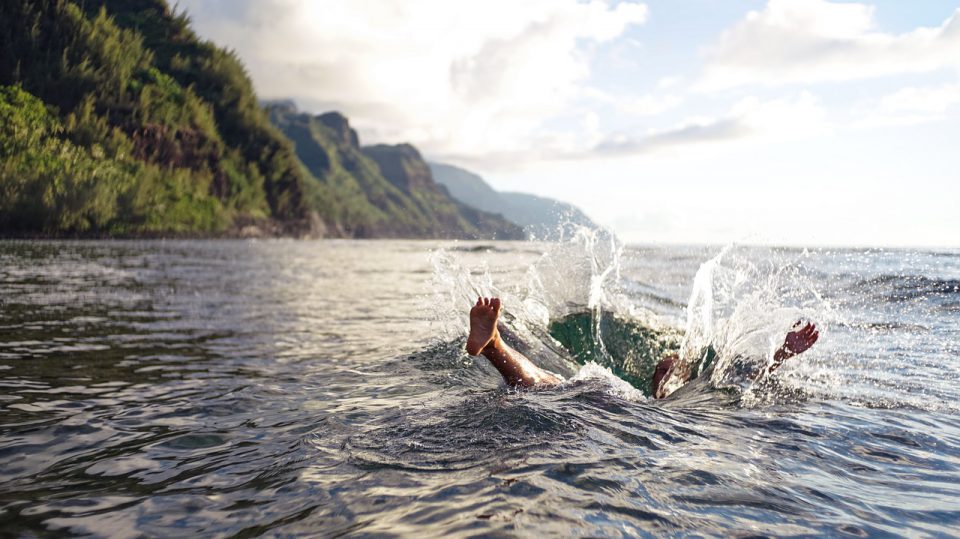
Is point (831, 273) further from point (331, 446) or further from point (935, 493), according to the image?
point (331, 446)

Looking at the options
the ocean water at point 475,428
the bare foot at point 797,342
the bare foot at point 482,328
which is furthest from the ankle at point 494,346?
the bare foot at point 797,342

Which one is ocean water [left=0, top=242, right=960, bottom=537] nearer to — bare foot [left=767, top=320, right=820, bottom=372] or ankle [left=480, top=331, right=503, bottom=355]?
bare foot [left=767, top=320, right=820, bottom=372]

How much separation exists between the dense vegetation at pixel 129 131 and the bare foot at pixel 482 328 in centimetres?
6248

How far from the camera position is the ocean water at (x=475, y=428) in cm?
325

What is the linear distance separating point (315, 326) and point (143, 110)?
95.9 metres

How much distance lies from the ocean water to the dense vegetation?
5930 cm

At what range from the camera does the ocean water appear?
3250mm

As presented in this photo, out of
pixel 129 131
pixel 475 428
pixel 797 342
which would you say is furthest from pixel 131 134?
pixel 797 342

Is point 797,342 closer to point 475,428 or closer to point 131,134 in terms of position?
point 475,428

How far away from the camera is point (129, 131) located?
285 feet

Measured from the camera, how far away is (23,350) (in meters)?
7.89

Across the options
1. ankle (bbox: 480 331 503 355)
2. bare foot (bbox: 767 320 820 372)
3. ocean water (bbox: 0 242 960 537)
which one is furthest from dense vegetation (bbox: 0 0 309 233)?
bare foot (bbox: 767 320 820 372)

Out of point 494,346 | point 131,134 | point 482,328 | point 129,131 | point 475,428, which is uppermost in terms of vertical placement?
point 129,131

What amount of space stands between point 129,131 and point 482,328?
9937 centimetres
